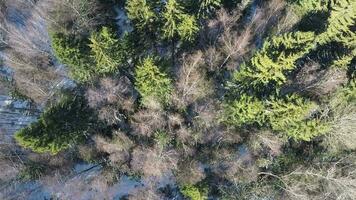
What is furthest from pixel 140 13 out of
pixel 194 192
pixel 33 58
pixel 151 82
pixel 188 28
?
pixel 194 192

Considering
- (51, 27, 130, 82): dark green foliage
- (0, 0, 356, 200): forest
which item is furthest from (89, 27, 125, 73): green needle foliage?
(0, 0, 356, 200): forest

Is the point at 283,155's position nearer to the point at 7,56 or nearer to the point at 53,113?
the point at 53,113

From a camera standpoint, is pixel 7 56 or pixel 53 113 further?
pixel 7 56

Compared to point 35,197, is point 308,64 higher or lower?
higher

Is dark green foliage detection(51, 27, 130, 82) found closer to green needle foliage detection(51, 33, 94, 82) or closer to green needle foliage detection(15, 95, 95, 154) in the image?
green needle foliage detection(51, 33, 94, 82)

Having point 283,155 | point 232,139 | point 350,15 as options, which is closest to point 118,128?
point 232,139

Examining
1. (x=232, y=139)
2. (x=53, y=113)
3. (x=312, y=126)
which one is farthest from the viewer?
(x=232, y=139)
